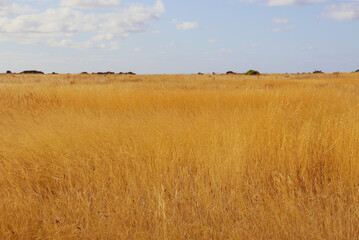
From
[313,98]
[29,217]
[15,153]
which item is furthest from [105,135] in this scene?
[313,98]

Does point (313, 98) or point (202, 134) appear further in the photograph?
point (313, 98)

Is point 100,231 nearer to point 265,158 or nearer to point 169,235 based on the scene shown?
point 169,235

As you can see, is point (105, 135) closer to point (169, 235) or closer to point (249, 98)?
point (169, 235)

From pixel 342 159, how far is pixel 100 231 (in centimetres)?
285

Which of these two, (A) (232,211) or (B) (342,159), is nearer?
(A) (232,211)

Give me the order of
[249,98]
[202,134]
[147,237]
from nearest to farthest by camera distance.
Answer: [147,237] < [202,134] < [249,98]

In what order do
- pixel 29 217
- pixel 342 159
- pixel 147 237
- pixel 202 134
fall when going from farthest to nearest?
pixel 202 134 < pixel 342 159 < pixel 29 217 < pixel 147 237

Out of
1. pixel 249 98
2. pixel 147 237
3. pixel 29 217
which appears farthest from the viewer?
pixel 249 98

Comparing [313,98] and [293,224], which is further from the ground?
[313,98]

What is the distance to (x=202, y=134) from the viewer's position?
457 centimetres

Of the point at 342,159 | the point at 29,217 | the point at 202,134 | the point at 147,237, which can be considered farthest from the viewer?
the point at 202,134

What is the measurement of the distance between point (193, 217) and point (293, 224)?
782 mm

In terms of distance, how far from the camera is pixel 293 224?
247cm

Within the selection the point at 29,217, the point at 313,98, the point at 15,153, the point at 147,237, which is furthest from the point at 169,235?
the point at 313,98
